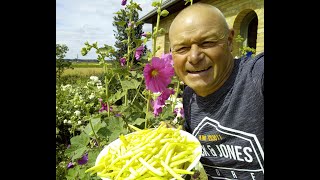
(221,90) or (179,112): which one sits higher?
(221,90)

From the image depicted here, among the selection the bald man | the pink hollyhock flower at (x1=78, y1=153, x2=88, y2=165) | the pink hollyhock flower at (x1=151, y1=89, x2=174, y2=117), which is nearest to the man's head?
the bald man

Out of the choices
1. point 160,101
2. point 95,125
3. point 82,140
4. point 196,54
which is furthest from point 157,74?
point 82,140

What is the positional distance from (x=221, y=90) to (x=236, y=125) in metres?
0.16

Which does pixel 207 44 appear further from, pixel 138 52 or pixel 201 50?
pixel 138 52

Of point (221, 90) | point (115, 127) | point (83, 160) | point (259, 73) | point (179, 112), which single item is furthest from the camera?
point (179, 112)

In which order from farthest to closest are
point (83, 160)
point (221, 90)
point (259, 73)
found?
point (83, 160)
point (221, 90)
point (259, 73)

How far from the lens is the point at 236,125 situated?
105 centimetres

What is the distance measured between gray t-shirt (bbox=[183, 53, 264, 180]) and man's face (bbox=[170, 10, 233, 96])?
0.07m

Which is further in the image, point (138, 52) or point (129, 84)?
point (138, 52)

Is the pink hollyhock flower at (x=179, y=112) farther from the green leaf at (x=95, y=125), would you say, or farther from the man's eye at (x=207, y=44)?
the man's eye at (x=207, y=44)
